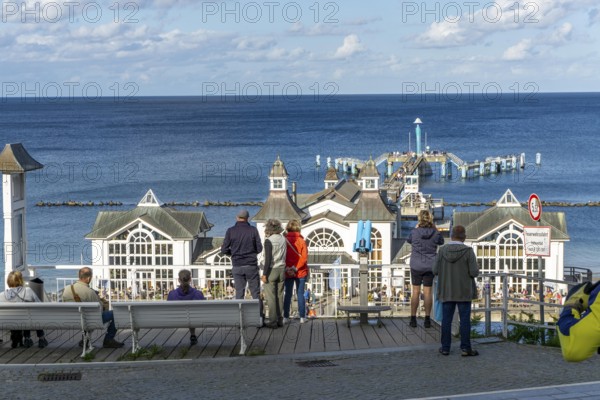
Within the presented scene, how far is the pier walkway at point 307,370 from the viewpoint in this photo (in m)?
10.3

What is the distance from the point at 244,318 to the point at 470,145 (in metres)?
136

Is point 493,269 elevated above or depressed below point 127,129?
below

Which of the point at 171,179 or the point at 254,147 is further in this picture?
the point at 254,147

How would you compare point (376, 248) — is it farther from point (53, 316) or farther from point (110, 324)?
point (53, 316)

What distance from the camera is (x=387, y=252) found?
3850cm

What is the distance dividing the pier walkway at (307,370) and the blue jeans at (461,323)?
0.18 metres

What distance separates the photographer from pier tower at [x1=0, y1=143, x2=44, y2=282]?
45.4 ft

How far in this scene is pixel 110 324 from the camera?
12141 millimetres

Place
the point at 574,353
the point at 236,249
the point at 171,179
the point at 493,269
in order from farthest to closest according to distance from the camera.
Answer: the point at 171,179 < the point at 493,269 < the point at 236,249 < the point at 574,353

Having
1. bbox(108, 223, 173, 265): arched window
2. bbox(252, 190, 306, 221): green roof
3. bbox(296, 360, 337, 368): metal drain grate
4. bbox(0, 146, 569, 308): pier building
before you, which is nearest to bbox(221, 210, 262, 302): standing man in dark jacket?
bbox(296, 360, 337, 368): metal drain grate

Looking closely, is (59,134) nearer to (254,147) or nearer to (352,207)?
(254,147)

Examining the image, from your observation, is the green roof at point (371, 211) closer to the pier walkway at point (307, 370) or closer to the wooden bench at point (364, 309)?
the wooden bench at point (364, 309)

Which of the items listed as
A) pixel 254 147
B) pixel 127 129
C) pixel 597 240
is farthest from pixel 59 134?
pixel 597 240

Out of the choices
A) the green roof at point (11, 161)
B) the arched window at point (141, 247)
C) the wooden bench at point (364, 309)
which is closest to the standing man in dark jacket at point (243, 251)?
the wooden bench at point (364, 309)
